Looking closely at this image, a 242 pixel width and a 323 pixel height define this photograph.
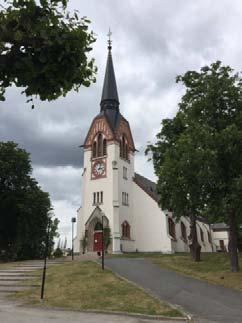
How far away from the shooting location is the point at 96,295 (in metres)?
15.2

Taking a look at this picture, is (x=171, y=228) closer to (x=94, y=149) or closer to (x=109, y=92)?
(x=94, y=149)

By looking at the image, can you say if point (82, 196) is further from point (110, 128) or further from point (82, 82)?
point (82, 82)

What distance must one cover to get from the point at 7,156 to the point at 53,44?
3982cm

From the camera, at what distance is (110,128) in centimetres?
4947

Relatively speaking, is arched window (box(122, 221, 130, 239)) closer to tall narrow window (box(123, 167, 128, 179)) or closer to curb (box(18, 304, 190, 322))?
tall narrow window (box(123, 167, 128, 179))

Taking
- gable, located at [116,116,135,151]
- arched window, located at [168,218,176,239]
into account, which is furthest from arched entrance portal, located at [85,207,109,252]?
gable, located at [116,116,135,151]

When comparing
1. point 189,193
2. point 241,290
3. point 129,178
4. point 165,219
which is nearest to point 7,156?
point 129,178

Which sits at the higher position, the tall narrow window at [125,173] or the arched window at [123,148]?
the arched window at [123,148]

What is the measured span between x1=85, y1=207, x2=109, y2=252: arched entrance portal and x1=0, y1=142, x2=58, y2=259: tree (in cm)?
452

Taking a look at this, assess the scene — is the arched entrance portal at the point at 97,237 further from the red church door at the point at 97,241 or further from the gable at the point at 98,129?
the gable at the point at 98,129

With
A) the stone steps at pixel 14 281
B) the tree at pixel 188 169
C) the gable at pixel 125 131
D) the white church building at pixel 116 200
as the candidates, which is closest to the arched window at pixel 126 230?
the white church building at pixel 116 200

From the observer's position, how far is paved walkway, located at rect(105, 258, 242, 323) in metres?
11.7

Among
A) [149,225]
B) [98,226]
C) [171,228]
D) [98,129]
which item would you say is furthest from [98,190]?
[171,228]

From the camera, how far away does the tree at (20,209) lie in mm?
41906
